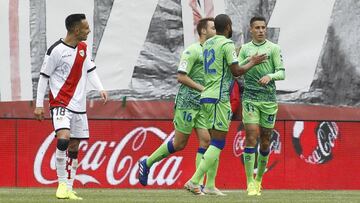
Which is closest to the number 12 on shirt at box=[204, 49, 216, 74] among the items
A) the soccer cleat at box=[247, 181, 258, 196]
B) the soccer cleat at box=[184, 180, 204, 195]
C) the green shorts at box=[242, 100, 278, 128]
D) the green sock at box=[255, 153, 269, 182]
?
the soccer cleat at box=[184, 180, 204, 195]

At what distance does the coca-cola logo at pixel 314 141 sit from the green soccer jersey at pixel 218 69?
17.5ft

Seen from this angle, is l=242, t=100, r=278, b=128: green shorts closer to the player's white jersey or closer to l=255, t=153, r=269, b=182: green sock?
l=255, t=153, r=269, b=182: green sock

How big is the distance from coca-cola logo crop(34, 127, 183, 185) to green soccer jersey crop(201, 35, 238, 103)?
15.7ft

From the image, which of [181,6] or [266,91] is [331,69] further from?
[266,91]

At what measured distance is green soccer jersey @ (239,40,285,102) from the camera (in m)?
14.0

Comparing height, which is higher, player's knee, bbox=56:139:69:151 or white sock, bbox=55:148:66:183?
player's knee, bbox=56:139:69:151

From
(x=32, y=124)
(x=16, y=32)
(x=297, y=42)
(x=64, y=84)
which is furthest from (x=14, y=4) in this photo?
(x=64, y=84)

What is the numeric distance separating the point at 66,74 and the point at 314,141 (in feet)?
22.1

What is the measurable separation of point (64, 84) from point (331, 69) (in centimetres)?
835

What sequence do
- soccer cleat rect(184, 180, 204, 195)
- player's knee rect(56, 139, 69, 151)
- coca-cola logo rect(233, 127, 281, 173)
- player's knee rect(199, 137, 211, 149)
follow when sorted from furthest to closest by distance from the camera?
coca-cola logo rect(233, 127, 281, 173) < player's knee rect(199, 137, 211, 149) < soccer cleat rect(184, 180, 204, 195) < player's knee rect(56, 139, 69, 151)

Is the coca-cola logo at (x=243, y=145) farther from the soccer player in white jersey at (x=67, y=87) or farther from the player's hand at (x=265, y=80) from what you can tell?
the soccer player in white jersey at (x=67, y=87)

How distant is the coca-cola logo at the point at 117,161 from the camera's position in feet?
55.9

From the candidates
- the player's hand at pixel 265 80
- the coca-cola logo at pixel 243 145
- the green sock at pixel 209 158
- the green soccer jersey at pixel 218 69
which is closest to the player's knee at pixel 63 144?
the green sock at pixel 209 158

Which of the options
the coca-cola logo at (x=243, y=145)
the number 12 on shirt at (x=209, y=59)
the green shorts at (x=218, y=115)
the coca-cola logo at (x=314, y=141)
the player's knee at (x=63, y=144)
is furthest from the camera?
the coca-cola logo at (x=314, y=141)
